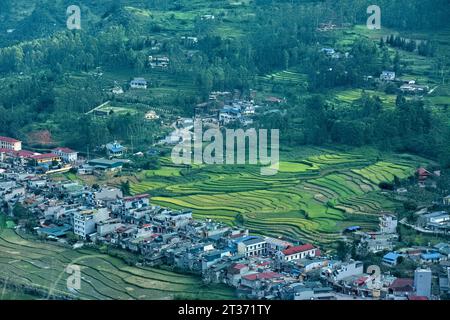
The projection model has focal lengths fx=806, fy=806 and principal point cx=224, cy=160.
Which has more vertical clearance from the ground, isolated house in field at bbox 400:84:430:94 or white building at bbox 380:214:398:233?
isolated house in field at bbox 400:84:430:94

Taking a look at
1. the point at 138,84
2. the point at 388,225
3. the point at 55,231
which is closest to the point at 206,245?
the point at 55,231

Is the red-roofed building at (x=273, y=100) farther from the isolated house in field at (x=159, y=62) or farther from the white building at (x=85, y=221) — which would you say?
the white building at (x=85, y=221)

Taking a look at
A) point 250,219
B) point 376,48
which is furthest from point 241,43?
Answer: point 250,219

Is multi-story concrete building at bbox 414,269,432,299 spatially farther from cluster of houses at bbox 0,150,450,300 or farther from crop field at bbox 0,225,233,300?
crop field at bbox 0,225,233,300

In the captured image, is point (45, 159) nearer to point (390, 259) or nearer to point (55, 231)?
point (55, 231)

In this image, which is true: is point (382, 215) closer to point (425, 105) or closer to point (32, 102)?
point (425, 105)
